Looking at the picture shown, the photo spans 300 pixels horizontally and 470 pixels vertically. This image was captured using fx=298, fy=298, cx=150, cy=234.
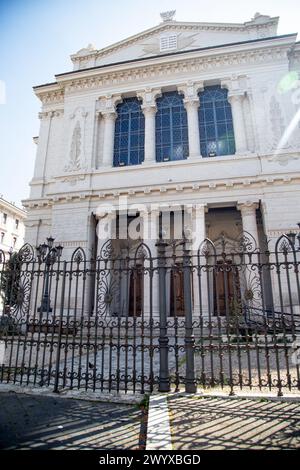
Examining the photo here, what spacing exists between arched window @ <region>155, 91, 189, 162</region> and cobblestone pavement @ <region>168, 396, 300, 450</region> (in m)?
13.8

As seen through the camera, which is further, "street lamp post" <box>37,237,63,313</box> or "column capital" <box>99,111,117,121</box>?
"column capital" <box>99,111,117,121</box>

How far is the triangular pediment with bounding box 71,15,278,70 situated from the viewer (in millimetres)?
17266

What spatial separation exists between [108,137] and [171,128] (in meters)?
3.71

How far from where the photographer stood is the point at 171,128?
1714 cm

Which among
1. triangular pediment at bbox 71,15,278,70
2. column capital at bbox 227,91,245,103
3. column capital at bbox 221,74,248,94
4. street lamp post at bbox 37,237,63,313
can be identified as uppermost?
triangular pediment at bbox 71,15,278,70

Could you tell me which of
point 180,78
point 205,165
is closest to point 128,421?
point 205,165

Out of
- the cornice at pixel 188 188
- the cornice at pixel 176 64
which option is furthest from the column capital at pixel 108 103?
the cornice at pixel 188 188

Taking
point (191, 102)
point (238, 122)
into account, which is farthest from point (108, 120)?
point (238, 122)

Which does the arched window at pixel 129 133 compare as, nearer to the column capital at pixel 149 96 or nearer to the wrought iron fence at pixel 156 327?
the column capital at pixel 149 96

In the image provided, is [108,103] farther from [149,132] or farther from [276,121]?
[276,121]

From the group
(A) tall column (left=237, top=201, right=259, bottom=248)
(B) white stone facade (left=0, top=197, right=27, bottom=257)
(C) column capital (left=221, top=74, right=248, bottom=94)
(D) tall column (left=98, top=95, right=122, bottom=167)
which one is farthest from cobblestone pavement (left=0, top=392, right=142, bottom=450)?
(B) white stone facade (left=0, top=197, right=27, bottom=257)

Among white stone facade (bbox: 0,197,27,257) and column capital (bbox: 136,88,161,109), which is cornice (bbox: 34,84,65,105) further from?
white stone facade (bbox: 0,197,27,257)

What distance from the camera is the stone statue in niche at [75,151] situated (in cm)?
1708

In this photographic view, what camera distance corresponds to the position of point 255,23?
1717 cm
